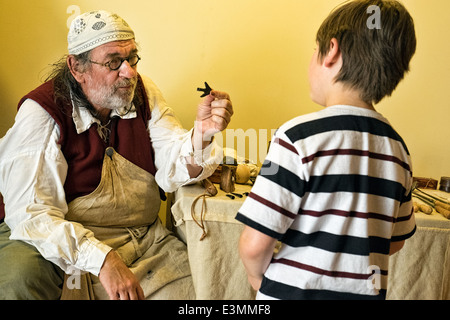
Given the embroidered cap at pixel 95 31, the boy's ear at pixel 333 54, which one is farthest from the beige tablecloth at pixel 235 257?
the boy's ear at pixel 333 54

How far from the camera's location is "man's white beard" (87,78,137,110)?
1786 mm

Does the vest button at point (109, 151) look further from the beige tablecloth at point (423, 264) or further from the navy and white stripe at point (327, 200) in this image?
the beige tablecloth at point (423, 264)

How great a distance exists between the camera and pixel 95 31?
175 cm

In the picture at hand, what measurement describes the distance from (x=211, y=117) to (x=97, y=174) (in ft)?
1.86

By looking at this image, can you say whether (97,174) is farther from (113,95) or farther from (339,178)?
(339,178)

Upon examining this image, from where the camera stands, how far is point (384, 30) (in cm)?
98

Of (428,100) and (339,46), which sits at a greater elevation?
(339,46)

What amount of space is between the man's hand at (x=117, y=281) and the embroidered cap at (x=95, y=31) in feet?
3.00

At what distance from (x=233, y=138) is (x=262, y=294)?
5.18 feet

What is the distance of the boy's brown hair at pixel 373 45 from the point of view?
3.23 ft

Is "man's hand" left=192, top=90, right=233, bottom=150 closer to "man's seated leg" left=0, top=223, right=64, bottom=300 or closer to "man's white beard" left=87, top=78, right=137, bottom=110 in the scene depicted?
"man's white beard" left=87, top=78, right=137, bottom=110

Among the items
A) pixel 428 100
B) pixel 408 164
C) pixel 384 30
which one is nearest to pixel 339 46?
pixel 384 30

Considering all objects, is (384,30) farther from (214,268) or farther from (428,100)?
(428,100)
